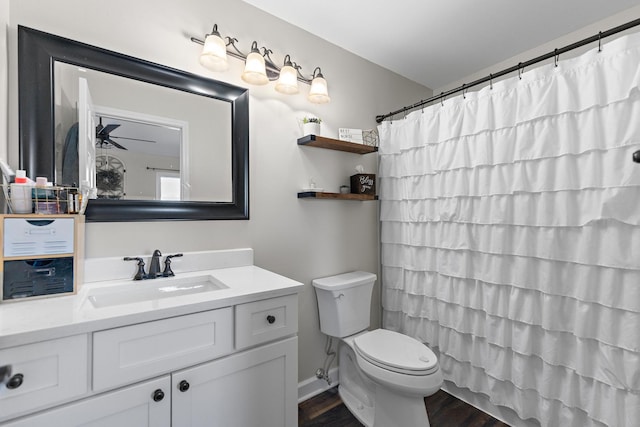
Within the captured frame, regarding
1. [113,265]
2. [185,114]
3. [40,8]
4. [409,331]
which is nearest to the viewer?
[40,8]

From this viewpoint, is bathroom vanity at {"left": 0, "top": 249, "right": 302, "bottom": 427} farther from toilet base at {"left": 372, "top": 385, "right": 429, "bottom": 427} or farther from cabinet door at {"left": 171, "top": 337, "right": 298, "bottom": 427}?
toilet base at {"left": 372, "top": 385, "right": 429, "bottom": 427}

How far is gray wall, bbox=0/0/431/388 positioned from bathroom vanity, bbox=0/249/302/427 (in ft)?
1.09

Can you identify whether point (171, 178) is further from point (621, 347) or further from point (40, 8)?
point (621, 347)

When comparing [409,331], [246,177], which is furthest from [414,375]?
[246,177]

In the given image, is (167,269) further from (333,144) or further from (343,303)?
(333,144)

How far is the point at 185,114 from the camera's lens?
1486 millimetres

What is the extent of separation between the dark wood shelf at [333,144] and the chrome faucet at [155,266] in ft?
3.33

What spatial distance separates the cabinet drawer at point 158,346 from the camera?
822mm

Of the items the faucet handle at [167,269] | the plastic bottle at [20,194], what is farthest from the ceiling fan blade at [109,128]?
the faucet handle at [167,269]

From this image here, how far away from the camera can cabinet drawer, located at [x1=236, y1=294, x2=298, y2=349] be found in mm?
1059

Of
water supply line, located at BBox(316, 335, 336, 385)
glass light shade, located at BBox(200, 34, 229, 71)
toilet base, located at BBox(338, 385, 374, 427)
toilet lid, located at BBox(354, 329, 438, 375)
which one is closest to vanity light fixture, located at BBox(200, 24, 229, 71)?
glass light shade, located at BBox(200, 34, 229, 71)

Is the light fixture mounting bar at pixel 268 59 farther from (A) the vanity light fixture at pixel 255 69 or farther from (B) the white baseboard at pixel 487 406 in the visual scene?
(B) the white baseboard at pixel 487 406

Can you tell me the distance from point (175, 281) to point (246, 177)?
2.12 ft

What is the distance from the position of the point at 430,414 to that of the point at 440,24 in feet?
7.95
